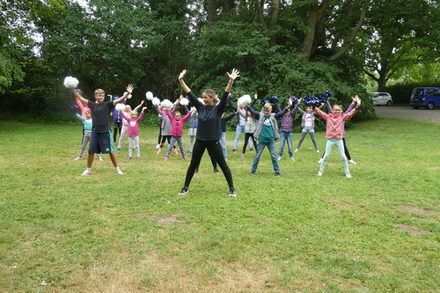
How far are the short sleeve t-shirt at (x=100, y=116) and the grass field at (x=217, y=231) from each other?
1.14m

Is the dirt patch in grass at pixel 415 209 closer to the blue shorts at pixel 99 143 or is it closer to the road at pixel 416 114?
the blue shorts at pixel 99 143

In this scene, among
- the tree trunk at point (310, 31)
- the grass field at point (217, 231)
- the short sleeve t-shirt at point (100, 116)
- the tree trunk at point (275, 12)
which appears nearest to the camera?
the grass field at point (217, 231)

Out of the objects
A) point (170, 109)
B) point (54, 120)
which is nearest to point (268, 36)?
point (170, 109)

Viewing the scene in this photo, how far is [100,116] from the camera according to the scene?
8094mm

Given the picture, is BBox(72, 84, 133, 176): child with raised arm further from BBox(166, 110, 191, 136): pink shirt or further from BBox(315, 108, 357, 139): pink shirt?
BBox(315, 108, 357, 139): pink shirt

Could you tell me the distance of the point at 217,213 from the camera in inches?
221

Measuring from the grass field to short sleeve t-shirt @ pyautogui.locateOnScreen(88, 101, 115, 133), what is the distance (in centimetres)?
114

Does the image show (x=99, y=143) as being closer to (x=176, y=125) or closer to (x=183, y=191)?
(x=183, y=191)

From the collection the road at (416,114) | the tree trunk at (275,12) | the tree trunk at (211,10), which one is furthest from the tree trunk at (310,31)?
the road at (416,114)

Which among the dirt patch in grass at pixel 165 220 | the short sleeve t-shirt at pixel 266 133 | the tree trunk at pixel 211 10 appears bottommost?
the dirt patch in grass at pixel 165 220

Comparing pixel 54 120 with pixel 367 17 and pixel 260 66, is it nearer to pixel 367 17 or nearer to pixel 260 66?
pixel 260 66

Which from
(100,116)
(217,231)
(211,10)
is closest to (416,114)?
(211,10)

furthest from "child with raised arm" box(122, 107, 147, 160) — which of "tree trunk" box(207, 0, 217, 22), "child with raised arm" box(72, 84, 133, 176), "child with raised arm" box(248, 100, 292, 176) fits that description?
"tree trunk" box(207, 0, 217, 22)

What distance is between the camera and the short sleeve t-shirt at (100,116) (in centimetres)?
808
